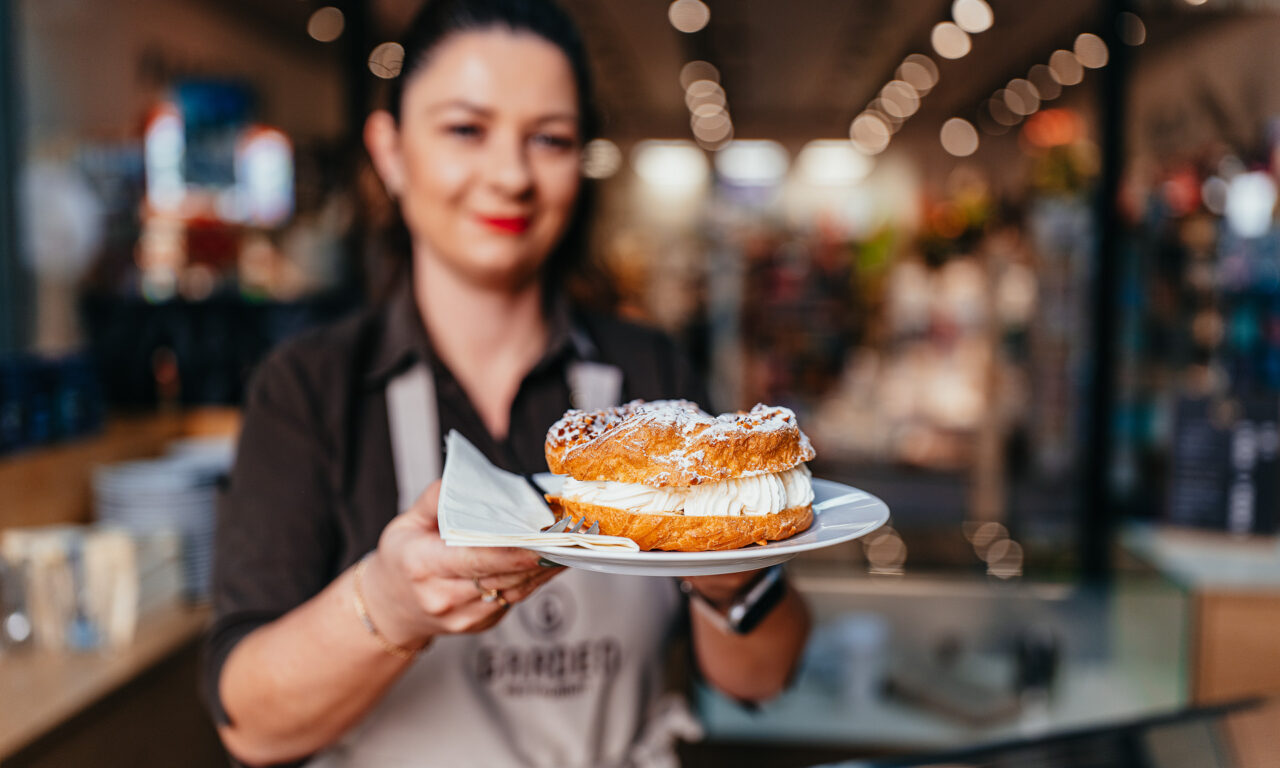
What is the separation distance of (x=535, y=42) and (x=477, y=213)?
0.81 ft

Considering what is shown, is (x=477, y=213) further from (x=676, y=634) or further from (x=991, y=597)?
(x=991, y=597)

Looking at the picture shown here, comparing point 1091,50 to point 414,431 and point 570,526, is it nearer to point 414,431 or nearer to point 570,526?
point 414,431

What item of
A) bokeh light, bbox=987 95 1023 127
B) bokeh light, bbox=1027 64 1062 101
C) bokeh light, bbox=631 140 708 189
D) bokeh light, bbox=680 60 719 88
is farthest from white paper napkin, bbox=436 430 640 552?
bokeh light, bbox=631 140 708 189

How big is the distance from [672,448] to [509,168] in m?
0.49

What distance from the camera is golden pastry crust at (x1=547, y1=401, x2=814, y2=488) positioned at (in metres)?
0.91

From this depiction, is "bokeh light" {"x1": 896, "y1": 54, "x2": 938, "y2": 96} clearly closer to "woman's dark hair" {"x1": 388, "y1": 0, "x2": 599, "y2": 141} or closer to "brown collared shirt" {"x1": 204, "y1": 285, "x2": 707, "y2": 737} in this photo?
"woman's dark hair" {"x1": 388, "y1": 0, "x2": 599, "y2": 141}

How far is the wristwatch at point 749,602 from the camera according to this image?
1126mm

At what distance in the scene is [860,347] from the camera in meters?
9.48

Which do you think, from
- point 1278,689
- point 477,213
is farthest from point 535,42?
point 1278,689

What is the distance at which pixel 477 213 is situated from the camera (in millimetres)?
1251

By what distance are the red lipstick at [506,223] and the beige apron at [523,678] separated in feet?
0.82

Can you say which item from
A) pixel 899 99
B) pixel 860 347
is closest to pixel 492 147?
pixel 860 347

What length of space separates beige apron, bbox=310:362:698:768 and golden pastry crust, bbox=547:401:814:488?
0.44 meters

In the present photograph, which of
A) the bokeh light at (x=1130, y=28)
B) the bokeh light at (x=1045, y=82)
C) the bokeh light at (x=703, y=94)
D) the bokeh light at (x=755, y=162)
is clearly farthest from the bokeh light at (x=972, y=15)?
the bokeh light at (x=755, y=162)
